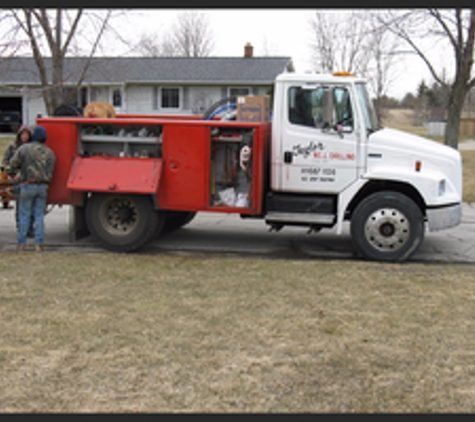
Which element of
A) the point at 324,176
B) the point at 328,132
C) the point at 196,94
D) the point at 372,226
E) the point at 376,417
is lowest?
the point at 376,417

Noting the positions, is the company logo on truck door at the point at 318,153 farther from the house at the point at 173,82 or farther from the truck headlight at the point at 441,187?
the house at the point at 173,82

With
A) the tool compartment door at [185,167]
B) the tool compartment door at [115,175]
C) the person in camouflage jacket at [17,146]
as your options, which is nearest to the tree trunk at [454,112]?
the tool compartment door at [185,167]

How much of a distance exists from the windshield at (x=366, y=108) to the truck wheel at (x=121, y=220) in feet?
10.8

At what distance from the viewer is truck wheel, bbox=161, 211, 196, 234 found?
414 inches

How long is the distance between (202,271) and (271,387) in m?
3.58

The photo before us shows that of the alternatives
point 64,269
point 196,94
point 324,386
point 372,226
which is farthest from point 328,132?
point 196,94

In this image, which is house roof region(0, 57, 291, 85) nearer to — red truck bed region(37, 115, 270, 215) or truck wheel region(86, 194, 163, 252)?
red truck bed region(37, 115, 270, 215)

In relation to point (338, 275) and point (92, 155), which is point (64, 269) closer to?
point (92, 155)

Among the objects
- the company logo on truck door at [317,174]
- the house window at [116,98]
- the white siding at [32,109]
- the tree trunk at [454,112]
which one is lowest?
the company logo on truck door at [317,174]

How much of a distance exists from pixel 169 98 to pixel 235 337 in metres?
29.5

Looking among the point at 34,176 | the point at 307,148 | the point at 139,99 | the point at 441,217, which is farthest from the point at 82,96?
the point at 441,217

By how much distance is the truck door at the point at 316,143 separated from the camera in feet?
28.5

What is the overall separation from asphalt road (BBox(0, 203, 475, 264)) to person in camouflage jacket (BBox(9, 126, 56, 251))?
595 mm

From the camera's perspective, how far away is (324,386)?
4555 mm
